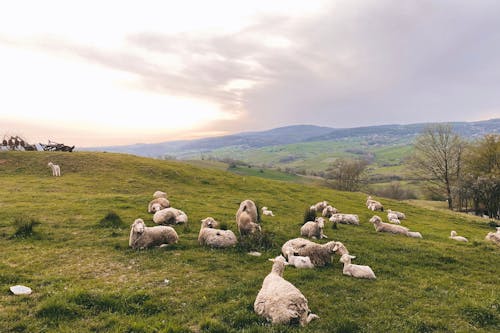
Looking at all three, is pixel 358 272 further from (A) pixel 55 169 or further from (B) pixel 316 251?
(A) pixel 55 169

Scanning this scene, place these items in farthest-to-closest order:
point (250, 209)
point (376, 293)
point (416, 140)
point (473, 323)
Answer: point (416, 140)
point (250, 209)
point (376, 293)
point (473, 323)

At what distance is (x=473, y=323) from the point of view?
777cm

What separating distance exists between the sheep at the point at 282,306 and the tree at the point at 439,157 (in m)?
59.4

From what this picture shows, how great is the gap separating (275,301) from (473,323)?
231 inches

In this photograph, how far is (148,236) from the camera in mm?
→ 13078

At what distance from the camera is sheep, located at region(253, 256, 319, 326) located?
23.2ft

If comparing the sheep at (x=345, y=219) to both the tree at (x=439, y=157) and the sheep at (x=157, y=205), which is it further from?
the tree at (x=439, y=157)

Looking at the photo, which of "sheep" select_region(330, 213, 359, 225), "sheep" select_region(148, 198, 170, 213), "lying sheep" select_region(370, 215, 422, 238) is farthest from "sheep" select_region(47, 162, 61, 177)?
"lying sheep" select_region(370, 215, 422, 238)

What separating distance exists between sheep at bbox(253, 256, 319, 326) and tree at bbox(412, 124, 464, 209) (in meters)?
59.4

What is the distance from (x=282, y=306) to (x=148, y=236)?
827cm

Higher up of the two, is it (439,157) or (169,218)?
(439,157)

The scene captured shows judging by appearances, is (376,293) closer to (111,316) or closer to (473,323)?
(473,323)

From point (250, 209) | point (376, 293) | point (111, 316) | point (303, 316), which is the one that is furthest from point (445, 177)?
point (111, 316)

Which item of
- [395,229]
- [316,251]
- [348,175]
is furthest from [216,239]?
[348,175]
